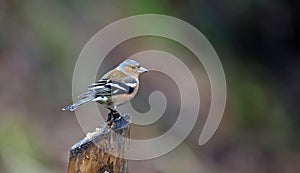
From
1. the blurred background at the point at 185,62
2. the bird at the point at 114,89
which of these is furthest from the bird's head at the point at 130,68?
the blurred background at the point at 185,62

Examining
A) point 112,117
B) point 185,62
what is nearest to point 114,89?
point 112,117

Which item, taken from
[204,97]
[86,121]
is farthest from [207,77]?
[86,121]

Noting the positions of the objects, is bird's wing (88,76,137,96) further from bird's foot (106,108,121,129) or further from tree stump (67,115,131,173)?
tree stump (67,115,131,173)

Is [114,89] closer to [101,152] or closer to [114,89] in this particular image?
[114,89]

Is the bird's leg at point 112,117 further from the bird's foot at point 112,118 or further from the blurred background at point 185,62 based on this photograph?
the blurred background at point 185,62

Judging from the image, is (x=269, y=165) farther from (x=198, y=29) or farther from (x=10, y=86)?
(x=10, y=86)

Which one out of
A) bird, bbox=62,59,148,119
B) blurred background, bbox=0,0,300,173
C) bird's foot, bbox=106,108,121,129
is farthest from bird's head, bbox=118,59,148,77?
blurred background, bbox=0,0,300,173

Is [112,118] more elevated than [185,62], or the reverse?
[185,62]
